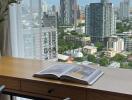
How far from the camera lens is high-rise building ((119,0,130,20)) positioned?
6.66 ft

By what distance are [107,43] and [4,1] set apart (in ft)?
3.02

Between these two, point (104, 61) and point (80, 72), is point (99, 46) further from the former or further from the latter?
point (80, 72)

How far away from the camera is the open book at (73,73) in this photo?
1.58 m

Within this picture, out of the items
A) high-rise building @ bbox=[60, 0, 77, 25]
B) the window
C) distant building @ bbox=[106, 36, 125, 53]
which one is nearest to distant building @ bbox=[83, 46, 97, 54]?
the window

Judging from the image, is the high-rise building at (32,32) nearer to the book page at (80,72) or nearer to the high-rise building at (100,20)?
the high-rise building at (100,20)

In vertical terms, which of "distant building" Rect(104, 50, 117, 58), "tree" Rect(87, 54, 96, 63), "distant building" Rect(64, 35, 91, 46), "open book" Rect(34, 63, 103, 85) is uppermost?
"distant building" Rect(64, 35, 91, 46)

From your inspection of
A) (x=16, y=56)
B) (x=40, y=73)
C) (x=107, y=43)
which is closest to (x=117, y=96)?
(x=40, y=73)

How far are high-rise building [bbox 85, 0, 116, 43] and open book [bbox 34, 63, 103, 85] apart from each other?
480 millimetres

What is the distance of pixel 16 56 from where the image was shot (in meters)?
2.40

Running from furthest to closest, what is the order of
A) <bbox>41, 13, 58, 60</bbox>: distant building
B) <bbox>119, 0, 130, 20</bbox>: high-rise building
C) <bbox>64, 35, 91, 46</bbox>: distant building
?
<bbox>41, 13, 58, 60</bbox>: distant building → <bbox>64, 35, 91, 46</bbox>: distant building → <bbox>119, 0, 130, 20</bbox>: high-rise building

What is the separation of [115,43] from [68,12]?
507 millimetres

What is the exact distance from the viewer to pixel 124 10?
2062 mm

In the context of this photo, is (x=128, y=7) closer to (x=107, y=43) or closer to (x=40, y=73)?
(x=107, y=43)

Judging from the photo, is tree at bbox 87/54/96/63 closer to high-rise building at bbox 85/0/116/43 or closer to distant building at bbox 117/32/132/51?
high-rise building at bbox 85/0/116/43
